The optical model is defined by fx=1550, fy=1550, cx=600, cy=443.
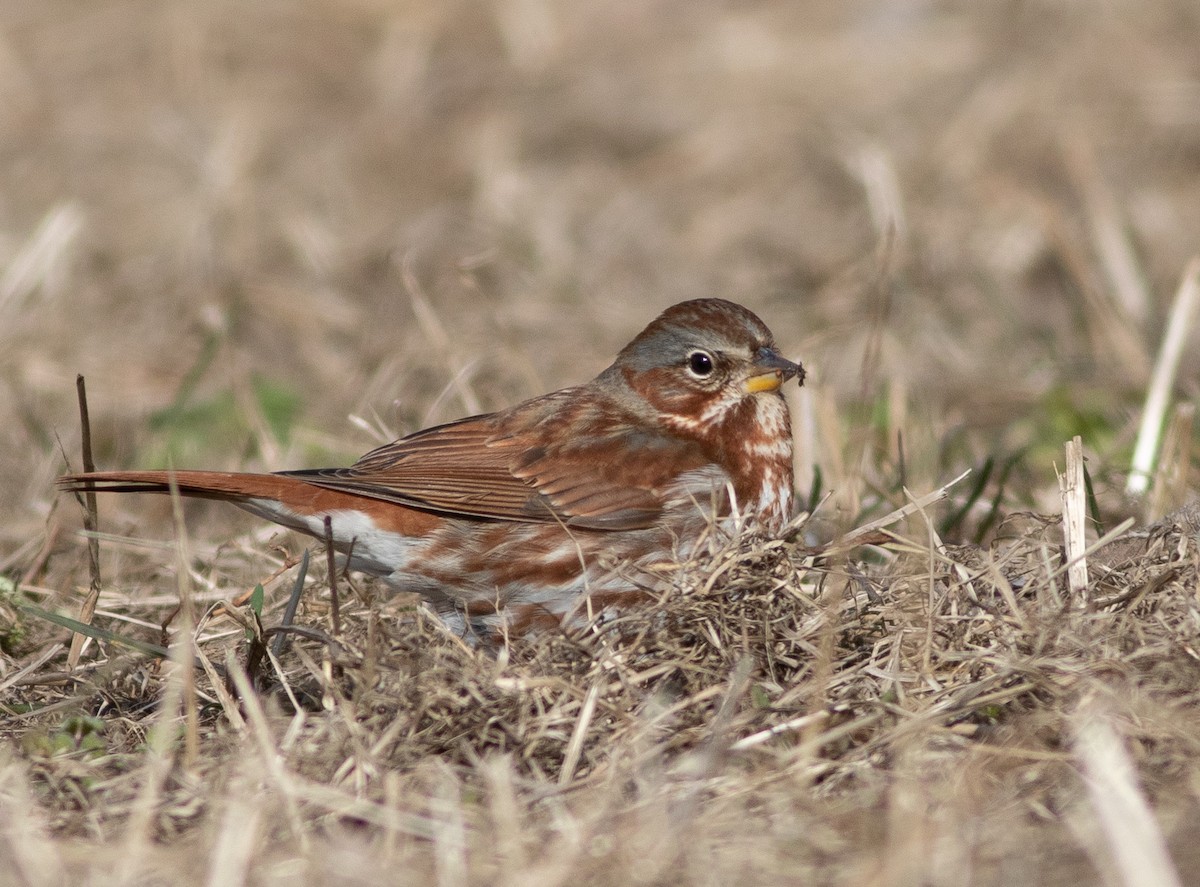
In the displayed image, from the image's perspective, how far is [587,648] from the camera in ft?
12.9

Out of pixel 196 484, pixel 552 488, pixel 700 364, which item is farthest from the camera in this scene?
pixel 700 364

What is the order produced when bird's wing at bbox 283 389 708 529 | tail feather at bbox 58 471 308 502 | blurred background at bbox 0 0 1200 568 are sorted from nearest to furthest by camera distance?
tail feather at bbox 58 471 308 502 < bird's wing at bbox 283 389 708 529 < blurred background at bbox 0 0 1200 568

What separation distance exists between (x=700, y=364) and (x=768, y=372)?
0.84ft

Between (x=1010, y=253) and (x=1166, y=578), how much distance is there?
5.08 m

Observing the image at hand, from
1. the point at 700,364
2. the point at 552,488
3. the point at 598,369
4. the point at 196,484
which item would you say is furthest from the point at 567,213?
the point at 196,484

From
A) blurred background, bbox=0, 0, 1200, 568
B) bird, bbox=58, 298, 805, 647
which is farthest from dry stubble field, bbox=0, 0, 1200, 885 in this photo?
bird, bbox=58, 298, 805, 647

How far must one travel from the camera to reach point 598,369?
7.51 m

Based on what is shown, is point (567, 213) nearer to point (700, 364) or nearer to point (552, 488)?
point (700, 364)

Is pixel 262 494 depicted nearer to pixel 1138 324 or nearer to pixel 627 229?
pixel 1138 324

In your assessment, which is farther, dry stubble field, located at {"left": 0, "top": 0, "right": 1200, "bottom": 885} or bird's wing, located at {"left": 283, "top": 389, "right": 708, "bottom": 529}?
bird's wing, located at {"left": 283, "top": 389, "right": 708, "bottom": 529}

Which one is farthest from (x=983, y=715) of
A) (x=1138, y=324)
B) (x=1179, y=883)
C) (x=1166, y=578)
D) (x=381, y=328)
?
(x=381, y=328)

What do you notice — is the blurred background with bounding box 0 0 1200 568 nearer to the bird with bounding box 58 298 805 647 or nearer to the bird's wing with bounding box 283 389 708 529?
the bird with bounding box 58 298 805 647

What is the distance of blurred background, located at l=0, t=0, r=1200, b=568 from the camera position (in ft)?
22.8

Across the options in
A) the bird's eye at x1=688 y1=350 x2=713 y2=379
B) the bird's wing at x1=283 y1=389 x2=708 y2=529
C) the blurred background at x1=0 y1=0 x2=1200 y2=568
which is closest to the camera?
the bird's wing at x1=283 y1=389 x2=708 y2=529
